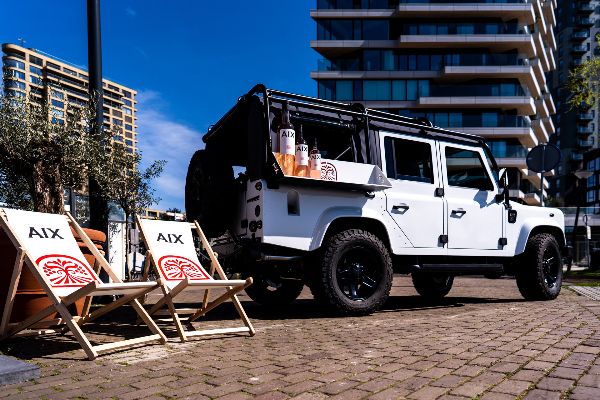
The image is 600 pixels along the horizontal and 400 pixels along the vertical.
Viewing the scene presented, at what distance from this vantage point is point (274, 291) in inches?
291

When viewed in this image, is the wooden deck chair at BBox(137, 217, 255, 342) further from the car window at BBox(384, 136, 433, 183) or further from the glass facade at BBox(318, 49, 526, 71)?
the glass facade at BBox(318, 49, 526, 71)

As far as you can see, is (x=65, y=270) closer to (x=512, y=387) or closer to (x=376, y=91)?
(x=512, y=387)

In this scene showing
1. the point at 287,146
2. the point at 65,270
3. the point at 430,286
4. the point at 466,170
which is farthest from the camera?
the point at 430,286

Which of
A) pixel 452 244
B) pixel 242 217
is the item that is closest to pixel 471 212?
pixel 452 244

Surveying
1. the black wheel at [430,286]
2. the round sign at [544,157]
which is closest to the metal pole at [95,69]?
the black wheel at [430,286]

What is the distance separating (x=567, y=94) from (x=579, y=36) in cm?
1209

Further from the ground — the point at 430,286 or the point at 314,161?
the point at 314,161

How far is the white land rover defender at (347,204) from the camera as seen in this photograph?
5527 millimetres

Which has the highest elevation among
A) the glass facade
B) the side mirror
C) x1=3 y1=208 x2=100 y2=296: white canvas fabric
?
the glass facade

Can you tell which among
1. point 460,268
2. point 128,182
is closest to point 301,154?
point 460,268

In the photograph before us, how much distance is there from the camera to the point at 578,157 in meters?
105

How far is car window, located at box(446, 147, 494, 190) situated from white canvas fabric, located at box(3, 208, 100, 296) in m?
4.70

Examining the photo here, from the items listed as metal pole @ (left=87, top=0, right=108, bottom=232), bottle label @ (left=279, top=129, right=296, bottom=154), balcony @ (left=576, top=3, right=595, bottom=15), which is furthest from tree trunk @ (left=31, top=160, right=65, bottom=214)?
balcony @ (left=576, top=3, right=595, bottom=15)

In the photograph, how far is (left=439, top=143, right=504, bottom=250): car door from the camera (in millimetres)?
6820
